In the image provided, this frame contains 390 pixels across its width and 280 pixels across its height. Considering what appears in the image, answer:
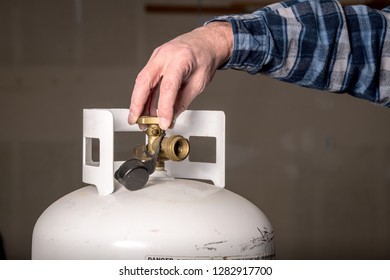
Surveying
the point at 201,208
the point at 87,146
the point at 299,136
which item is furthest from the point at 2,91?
the point at 201,208

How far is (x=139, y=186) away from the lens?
1.15 metres

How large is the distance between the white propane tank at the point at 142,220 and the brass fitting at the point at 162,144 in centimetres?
5

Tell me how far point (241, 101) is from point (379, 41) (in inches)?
82.5

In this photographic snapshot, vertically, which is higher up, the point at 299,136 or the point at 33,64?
the point at 33,64

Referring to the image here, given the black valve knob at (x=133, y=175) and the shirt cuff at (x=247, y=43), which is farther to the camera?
the shirt cuff at (x=247, y=43)

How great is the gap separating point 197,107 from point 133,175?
2349 millimetres

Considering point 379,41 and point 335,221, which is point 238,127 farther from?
point 379,41

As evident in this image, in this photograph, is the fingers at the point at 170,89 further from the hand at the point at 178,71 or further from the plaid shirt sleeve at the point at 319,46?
the plaid shirt sleeve at the point at 319,46

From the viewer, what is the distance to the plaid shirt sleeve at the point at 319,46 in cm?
129

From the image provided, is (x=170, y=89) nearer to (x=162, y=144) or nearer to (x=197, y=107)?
(x=162, y=144)

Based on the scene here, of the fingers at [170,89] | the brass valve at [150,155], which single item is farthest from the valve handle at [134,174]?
the fingers at [170,89]

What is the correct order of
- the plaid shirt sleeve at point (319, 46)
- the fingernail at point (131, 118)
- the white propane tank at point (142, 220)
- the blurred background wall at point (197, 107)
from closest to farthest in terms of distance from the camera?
1. the white propane tank at point (142, 220)
2. the fingernail at point (131, 118)
3. the plaid shirt sleeve at point (319, 46)
4. the blurred background wall at point (197, 107)

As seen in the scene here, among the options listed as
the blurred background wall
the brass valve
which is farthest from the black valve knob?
the blurred background wall

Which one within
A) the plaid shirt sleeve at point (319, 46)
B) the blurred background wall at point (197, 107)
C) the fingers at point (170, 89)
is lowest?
the blurred background wall at point (197, 107)
